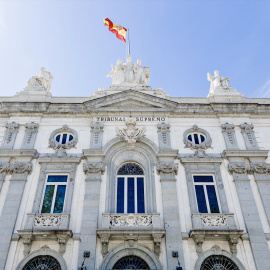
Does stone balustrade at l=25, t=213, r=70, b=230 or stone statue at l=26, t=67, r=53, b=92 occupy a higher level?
stone statue at l=26, t=67, r=53, b=92

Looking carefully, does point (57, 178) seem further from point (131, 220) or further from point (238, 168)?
point (238, 168)

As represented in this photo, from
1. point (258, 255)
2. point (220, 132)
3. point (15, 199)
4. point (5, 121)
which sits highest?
point (5, 121)

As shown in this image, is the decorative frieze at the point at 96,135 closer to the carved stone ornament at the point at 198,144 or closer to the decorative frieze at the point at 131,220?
the decorative frieze at the point at 131,220

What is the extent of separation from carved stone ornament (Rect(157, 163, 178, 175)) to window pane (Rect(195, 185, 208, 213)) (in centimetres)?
155

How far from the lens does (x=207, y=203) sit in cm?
1532

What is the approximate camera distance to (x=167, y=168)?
16078 mm

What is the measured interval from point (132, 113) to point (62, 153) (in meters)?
5.27

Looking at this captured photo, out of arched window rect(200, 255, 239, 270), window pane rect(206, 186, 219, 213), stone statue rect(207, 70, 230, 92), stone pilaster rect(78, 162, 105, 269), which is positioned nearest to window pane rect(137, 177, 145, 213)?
stone pilaster rect(78, 162, 105, 269)

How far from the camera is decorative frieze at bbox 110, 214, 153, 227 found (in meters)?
13.9

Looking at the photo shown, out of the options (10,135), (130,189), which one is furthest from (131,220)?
(10,135)

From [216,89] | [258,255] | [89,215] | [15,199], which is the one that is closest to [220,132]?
[216,89]

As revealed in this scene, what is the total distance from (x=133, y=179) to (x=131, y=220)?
9.67ft

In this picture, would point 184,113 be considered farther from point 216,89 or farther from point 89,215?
point 89,215

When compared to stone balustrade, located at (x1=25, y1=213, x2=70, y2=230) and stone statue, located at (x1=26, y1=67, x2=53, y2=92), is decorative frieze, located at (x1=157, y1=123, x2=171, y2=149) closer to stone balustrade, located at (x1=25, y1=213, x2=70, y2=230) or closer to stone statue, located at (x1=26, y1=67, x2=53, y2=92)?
stone balustrade, located at (x1=25, y1=213, x2=70, y2=230)
